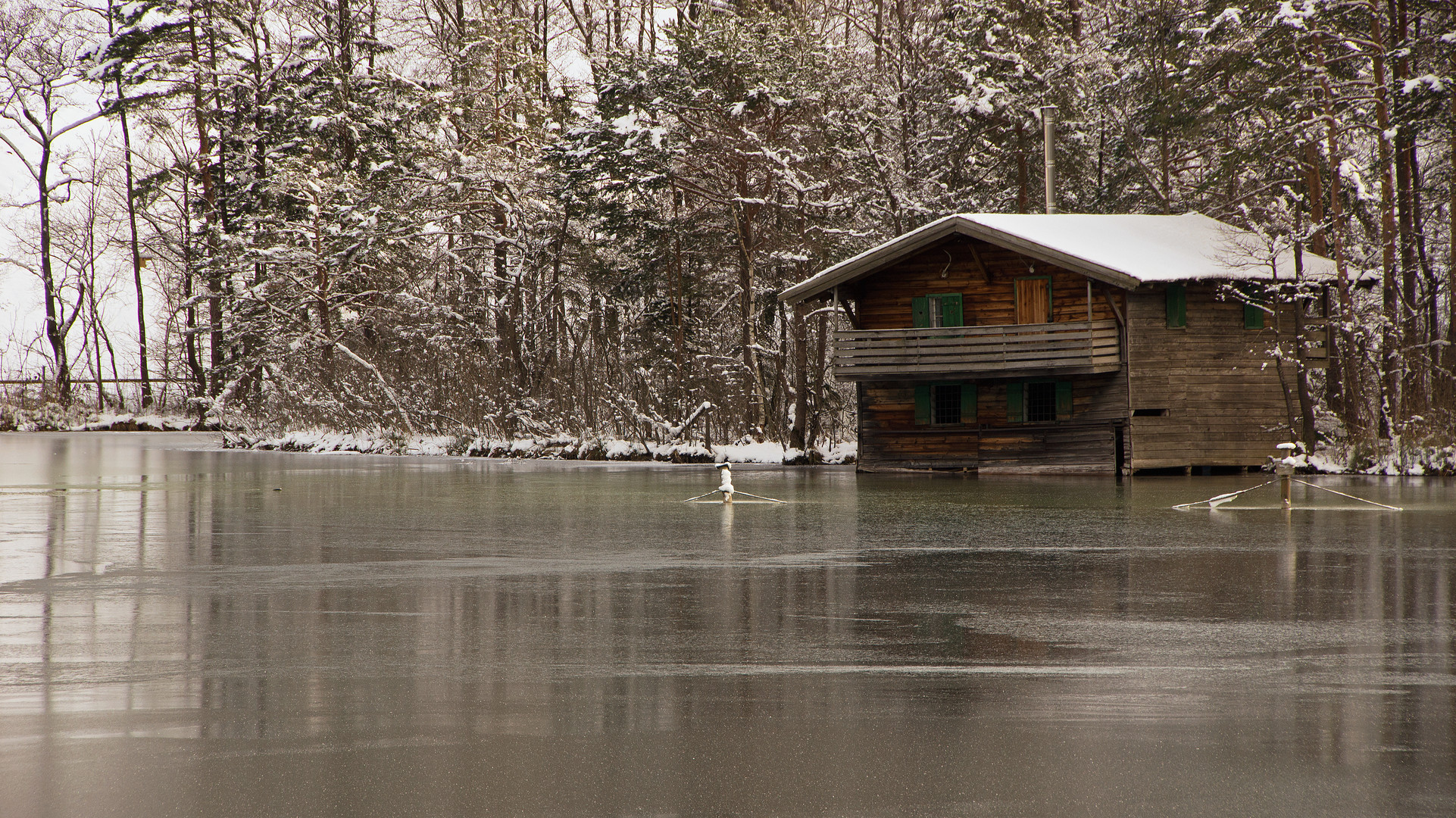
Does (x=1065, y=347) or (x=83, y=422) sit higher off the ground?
(x=1065, y=347)

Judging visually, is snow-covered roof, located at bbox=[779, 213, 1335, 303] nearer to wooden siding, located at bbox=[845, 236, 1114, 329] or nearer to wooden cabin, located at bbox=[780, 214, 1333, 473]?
wooden cabin, located at bbox=[780, 214, 1333, 473]

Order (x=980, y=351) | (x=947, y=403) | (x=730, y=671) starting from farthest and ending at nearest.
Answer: (x=947, y=403) < (x=980, y=351) < (x=730, y=671)

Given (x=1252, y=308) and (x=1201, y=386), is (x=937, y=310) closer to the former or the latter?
(x=1201, y=386)

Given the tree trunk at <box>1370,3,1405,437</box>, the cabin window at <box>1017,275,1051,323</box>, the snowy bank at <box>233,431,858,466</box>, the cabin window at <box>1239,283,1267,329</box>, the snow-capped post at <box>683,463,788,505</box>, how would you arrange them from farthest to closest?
the snowy bank at <box>233,431,858,466</box>
the cabin window at <box>1017,275,1051,323</box>
the cabin window at <box>1239,283,1267,329</box>
the tree trunk at <box>1370,3,1405,437</box>
the snow-capped post at <box>683,463,788,505</box>

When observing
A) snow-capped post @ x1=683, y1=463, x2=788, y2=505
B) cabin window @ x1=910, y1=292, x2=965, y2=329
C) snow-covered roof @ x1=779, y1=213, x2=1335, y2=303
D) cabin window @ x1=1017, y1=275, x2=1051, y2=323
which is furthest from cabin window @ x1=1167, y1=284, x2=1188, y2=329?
snow-capped post @ x1=683, y1=463, x2=788, y2=505

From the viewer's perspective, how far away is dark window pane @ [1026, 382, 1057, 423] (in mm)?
33656

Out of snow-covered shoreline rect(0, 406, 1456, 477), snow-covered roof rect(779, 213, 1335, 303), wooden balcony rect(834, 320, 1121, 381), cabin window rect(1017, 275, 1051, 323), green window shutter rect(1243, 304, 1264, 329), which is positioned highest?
snow-covered roof rect(779, 213, 1335, 303)

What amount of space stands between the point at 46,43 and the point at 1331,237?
50061 mm

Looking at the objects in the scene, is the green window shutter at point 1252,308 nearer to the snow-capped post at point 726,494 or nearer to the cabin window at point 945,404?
the cabin window at point 945,404

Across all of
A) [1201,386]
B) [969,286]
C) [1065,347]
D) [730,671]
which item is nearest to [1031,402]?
[1065,347]

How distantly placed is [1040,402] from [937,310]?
3.47m

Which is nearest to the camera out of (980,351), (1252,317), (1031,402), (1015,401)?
(980,351)

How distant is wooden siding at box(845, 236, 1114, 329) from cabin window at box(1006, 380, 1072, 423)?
161cm

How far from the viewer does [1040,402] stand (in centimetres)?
3381
